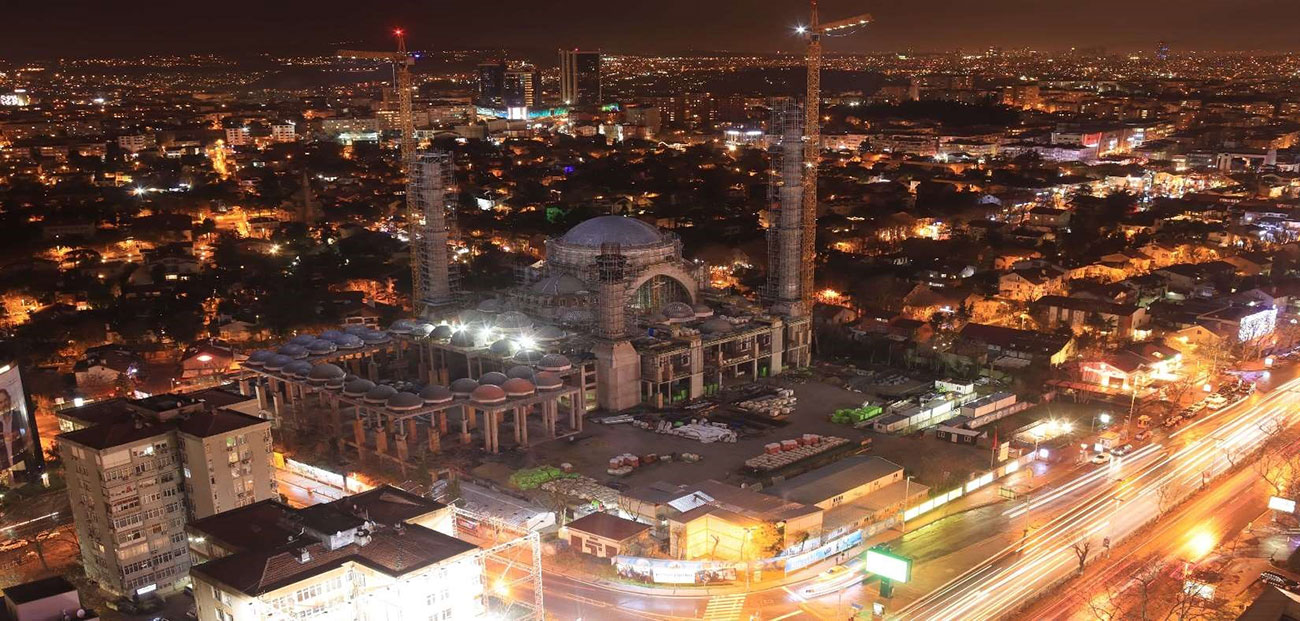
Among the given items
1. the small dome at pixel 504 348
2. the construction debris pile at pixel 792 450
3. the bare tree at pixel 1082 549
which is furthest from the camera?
the small dome at pixel 504 348

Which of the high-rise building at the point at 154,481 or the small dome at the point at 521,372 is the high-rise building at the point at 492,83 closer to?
the small dome at the point at 521,372

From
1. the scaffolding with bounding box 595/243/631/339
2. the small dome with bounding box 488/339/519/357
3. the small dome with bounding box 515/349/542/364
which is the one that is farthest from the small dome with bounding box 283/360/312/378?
the scaffolding with bounding box 595/243/631/339

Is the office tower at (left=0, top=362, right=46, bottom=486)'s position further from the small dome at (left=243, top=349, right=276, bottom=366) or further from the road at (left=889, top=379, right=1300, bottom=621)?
the road at (left=889, top=379, right=1300, bottom=621)

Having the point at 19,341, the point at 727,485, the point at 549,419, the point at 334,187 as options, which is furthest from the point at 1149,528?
the point at 334,187

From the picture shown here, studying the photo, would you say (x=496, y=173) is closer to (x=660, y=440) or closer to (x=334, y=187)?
(x=334, y=187)

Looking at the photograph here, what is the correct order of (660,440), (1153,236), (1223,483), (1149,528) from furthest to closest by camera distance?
(1153,236) < (660,440) < (1223,483) < (1149,528)

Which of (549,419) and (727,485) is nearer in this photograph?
(727,485)

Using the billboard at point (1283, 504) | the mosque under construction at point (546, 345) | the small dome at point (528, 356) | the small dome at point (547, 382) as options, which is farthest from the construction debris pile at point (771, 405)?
the billboard at point (1283, 504)
